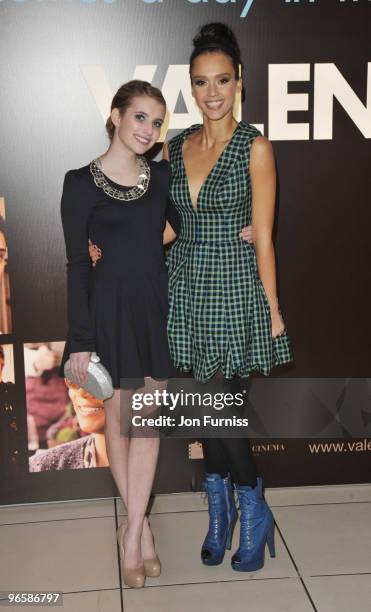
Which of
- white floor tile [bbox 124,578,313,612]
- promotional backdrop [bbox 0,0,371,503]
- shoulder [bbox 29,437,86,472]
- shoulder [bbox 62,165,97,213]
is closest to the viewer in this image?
shoulder [bbox 62,165,97,213]

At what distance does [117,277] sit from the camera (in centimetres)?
212

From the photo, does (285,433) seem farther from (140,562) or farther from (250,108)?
(250,108)

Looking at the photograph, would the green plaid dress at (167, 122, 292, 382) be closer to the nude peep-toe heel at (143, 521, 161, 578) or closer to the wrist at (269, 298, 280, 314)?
the wrist at (269, 298, 280, 314)

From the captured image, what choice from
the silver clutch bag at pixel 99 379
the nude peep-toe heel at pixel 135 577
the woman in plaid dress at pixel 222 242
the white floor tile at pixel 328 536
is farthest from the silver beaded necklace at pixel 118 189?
the white floor tile at pixel 328 536

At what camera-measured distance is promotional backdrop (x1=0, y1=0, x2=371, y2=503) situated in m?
2.59

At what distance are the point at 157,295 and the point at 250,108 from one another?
35.6 inches

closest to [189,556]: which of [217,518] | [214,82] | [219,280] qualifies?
[217,518]

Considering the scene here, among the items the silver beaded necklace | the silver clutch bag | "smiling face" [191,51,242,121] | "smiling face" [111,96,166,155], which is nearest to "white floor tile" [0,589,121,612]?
the silver clutch bag

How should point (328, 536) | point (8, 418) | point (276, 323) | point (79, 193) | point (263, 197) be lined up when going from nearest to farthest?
point (79, 193) → point (263, 197) → point (276, 323) → point (328, 536) → point (8, 418)

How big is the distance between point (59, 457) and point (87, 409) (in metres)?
0.23

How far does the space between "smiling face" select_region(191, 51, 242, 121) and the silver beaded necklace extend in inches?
9.9

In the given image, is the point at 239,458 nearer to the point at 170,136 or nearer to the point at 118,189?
the point at 118,189

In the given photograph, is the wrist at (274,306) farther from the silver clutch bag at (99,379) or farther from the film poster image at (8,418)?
the film poster image at (8,418)

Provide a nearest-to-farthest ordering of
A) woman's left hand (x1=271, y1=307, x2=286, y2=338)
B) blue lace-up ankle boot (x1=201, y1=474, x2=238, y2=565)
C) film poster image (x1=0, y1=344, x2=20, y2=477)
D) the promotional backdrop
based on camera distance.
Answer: woman's left hand (x1=271, y1=307, x2=286, y2=338) → blue lace-up ankle boot (x1=201, y1=474, x2=238, y2=565) → the promotional backdrop → film poster image (x1=0, y1=344, x2=20, y2=477)
